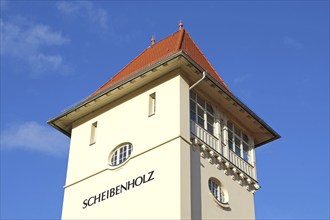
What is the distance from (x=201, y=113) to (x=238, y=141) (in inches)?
127

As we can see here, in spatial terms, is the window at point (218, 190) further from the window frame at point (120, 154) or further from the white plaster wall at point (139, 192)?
the window frame at point (120, 154)

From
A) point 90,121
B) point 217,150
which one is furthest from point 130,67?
point 217,150

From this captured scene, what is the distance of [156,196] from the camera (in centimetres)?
2800

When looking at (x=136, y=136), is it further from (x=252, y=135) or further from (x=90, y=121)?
(x=252, y=135)

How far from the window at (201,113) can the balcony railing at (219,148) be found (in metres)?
0.39

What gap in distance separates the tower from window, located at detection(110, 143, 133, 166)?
48mm

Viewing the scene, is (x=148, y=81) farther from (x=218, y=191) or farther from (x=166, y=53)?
(x=218, y=191)

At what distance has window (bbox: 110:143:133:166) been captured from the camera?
30817 mm

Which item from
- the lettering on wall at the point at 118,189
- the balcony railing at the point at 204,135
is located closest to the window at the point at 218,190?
the balcony railing at the point at 204,135

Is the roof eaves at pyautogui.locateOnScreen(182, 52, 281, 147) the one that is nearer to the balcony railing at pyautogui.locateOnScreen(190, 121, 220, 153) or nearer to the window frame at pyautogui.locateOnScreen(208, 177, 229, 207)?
the balcony railing at pyautogui.locateOnScreen(190, 121, 220, 153)

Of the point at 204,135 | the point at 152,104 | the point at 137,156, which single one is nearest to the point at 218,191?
the point at 204,135

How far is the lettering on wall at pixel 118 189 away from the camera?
2898 cm

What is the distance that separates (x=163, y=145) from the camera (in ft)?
96.0

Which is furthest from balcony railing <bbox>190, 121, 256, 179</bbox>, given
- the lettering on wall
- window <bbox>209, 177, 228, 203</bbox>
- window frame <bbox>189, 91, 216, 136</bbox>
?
the lettering on wall
